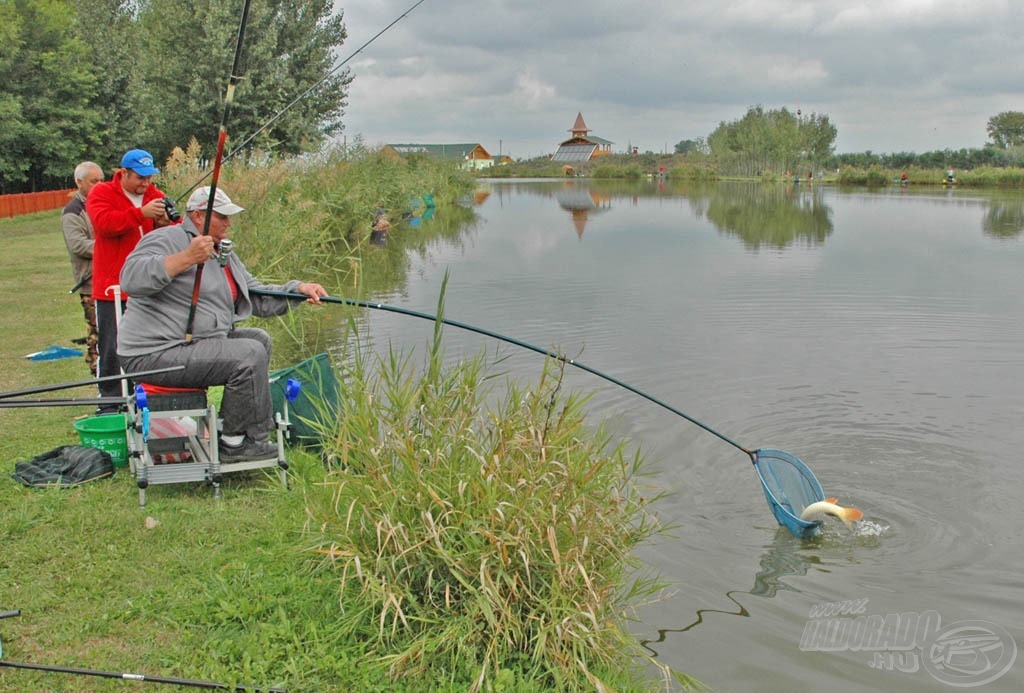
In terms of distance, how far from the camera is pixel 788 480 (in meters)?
5.87

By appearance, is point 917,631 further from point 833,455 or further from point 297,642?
point 297,642

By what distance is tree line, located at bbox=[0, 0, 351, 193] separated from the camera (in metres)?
27.1

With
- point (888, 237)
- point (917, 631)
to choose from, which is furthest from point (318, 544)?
point (888, 237)

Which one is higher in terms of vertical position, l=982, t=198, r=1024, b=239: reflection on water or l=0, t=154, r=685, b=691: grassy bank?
l=982, t=198, r=1024, b=239: reflection on water

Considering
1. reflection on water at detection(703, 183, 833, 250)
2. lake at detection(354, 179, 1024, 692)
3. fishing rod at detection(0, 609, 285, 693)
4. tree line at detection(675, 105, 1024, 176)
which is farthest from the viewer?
A: tree line at detection(675, 105, 1024, 176)

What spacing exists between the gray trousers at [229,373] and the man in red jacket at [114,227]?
108 centimetres

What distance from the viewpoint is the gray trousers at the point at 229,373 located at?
15.7 ft

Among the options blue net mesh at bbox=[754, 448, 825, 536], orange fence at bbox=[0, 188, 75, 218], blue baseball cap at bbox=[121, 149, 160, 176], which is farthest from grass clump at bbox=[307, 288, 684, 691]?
orange fence at bbox=[0, 188, 75, 218]

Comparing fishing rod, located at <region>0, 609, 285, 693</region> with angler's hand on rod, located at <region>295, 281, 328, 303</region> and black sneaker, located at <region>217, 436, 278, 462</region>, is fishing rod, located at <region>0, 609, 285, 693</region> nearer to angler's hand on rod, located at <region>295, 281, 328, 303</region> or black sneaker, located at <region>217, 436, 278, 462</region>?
black sneaker, located at <region>217, 436, 278, 462</region>

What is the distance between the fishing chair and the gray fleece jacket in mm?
260

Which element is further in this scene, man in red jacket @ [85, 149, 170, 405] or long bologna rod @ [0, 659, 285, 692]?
man in red jacket @ [85, 149, 170, 405]

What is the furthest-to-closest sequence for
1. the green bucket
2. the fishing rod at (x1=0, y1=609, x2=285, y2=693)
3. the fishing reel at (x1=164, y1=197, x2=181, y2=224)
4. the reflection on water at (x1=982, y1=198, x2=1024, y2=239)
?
the reflection on water at (x1=982, y1=198, x2=1024, y2=239)
the fishing reel at (x1=164, y1=197, x2=181, y2=224)
the green bucket
the fishing rod at (x1=0, y1=609, x2=285, y2=693)

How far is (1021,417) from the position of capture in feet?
25.8
